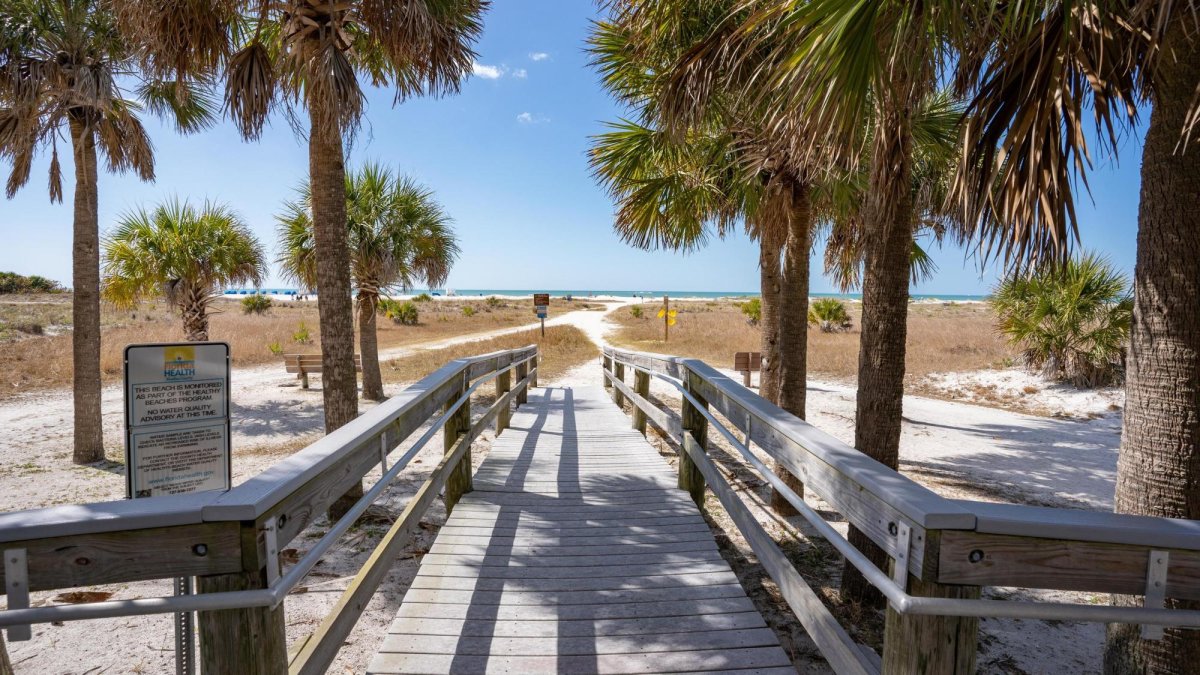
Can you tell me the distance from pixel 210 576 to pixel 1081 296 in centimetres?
1742

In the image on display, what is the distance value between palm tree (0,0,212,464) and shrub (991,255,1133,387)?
17361mm

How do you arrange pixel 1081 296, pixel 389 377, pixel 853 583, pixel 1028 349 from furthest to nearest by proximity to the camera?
pixel 389 377 < pixel 1028 349 < pixel 1081 296 < pixel 853 583

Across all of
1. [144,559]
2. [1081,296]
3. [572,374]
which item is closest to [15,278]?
[572,374]

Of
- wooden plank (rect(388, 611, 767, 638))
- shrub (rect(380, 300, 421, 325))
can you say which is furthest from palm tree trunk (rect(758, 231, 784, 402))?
shrub (rect(380, 300, 421, 325))

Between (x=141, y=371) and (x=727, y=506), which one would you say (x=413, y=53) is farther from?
(x=727, y=506)

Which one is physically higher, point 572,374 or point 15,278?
point 15,278

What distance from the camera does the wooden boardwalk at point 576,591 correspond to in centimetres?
262

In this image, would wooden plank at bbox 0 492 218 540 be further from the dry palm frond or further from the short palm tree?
the dry palm frond

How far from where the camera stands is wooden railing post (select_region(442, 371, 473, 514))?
4570 mm

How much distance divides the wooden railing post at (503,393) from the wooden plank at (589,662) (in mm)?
4585

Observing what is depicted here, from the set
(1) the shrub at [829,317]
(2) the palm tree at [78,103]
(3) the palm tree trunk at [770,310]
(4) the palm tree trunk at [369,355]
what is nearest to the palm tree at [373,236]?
(4) the palm tree trunk at [369,355]

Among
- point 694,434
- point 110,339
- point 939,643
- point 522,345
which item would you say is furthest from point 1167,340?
point 110,339

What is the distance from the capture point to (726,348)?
23.1 metres

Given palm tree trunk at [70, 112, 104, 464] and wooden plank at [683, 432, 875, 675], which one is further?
palm tree trunk at [70, 112, 104, 464]
